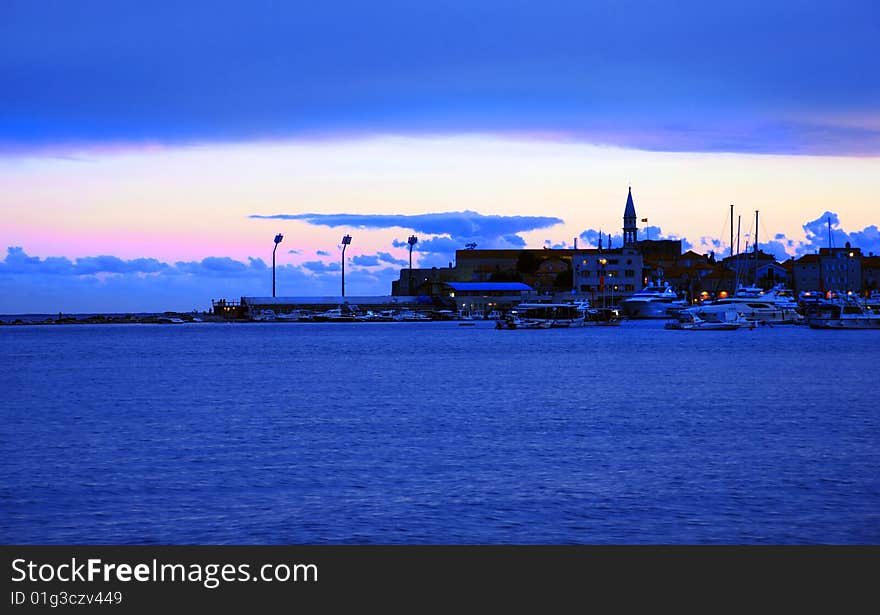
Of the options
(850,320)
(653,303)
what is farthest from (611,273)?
(850,320)

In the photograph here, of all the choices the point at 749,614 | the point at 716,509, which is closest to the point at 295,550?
the point at 749,614

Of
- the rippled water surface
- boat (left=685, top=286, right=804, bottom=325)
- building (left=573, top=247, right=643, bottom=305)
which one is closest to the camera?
the rippled water surface

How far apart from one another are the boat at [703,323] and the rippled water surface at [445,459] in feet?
278

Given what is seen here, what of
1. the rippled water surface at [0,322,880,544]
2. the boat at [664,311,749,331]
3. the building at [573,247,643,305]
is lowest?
the rippled water surface at [0,322,880,544]

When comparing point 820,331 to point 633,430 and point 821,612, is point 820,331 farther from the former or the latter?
point 821,612

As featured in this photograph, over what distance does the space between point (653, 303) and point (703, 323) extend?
37.5 meters

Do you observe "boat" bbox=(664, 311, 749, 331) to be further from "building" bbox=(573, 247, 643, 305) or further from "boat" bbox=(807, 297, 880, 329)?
"building" bbox=(573, 247, 643, 305)

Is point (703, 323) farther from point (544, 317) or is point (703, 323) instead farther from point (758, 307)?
point (544, 317)

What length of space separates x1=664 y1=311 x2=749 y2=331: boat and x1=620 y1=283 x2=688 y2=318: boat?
26683 mm

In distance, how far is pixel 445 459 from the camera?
91.2 ft

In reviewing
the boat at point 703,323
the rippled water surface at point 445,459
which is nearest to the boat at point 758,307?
the boat at point 703,323

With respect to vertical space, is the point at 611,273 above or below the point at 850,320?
above

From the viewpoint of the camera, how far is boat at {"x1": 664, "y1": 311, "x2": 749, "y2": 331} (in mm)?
142788

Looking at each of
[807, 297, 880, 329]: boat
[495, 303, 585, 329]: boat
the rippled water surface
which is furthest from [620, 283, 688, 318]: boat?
the rippled water surface
